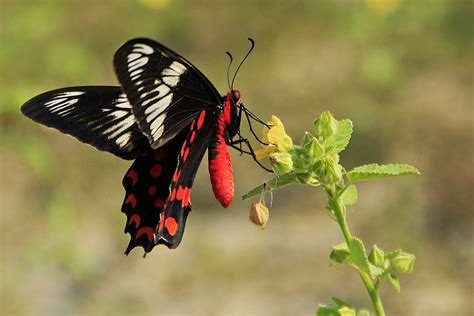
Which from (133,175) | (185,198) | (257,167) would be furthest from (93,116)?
(257,167)

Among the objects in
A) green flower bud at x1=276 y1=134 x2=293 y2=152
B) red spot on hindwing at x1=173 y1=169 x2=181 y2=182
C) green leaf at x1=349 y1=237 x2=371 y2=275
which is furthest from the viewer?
red spot on hindwing at x1=173 y1=169 x2=181 y2=182

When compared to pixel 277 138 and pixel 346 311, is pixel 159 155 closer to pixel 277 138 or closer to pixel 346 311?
pixel 277 138

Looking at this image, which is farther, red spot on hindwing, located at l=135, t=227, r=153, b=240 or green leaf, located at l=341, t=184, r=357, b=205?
red spot on hindwing, located at l=135, t=227, r=153, b=240

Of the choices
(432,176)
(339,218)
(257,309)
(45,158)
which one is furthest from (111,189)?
(339,218)

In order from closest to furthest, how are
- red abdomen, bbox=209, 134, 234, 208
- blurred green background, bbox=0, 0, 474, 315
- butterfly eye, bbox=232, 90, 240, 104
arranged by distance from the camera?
red abdomen, bbox=209, 134, 234, 208
butterfly eye, bbox=232, 90, 240, 104
blurred green background, bbox=0, 0, 474, 315

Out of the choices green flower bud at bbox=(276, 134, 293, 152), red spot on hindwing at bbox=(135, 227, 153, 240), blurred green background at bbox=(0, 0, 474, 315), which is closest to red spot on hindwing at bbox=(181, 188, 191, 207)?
red spot on hindwing at bbox=(135, 227, 153, 240)

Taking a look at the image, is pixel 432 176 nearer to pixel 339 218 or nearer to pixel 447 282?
pixel 447 282

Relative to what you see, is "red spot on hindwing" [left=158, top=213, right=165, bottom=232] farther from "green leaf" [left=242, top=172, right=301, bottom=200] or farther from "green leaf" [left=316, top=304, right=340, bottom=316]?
"green leaf" [left=316, top=304, right=340, bottom=316]
